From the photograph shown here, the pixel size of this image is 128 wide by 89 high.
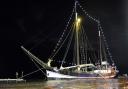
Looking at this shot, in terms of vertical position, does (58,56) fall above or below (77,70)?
above

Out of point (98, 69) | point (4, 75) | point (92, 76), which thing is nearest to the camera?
point (92, 76)

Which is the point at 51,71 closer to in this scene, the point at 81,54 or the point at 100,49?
the point at 81,54

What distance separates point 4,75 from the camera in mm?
122812

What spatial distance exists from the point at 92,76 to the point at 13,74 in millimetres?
34464

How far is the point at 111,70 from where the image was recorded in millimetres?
118188

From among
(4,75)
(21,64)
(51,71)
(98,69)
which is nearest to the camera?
(51,71)

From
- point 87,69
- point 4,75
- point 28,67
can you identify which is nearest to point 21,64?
point 28,67

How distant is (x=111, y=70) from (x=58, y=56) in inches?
1159

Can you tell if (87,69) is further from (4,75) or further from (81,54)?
(4,75)

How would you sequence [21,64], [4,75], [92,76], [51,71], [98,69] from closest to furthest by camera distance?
[51,71] → [92,76] → [98,69] → [4,75] → [21,64]

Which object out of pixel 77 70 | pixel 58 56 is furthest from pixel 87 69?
pixel 58 56

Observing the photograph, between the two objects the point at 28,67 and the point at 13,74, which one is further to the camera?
the point at 28,67

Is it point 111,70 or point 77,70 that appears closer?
point 77,70

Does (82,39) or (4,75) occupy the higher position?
(82,39)
